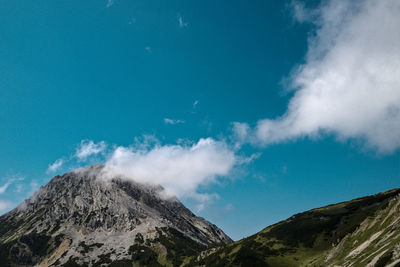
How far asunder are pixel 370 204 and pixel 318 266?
338 ft

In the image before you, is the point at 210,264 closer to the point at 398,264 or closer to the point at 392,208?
the point at 392,208

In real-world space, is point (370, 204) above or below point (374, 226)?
above

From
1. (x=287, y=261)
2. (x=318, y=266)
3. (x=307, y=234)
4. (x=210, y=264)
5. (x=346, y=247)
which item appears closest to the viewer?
(x=346, y=247)

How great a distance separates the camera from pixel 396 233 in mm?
69562

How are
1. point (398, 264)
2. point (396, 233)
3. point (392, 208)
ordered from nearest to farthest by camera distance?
1. point (398, 264)
2. point (396, 233)
3. point (392, 208)

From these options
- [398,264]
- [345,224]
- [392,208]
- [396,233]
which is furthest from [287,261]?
[398,264]

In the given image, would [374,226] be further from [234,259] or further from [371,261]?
[234,259]

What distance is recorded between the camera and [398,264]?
156ft

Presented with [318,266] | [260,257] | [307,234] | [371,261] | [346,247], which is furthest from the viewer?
[307,234]

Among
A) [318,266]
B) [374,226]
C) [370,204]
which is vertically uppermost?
[370,204]

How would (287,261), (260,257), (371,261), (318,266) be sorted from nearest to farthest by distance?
(371,261), (318,266), (287,261), (260,257)

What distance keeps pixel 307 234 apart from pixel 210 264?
241 ft

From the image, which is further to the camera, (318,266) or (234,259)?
(234,259)

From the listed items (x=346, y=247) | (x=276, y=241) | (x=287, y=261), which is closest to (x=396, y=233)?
(x=346, y=247)
